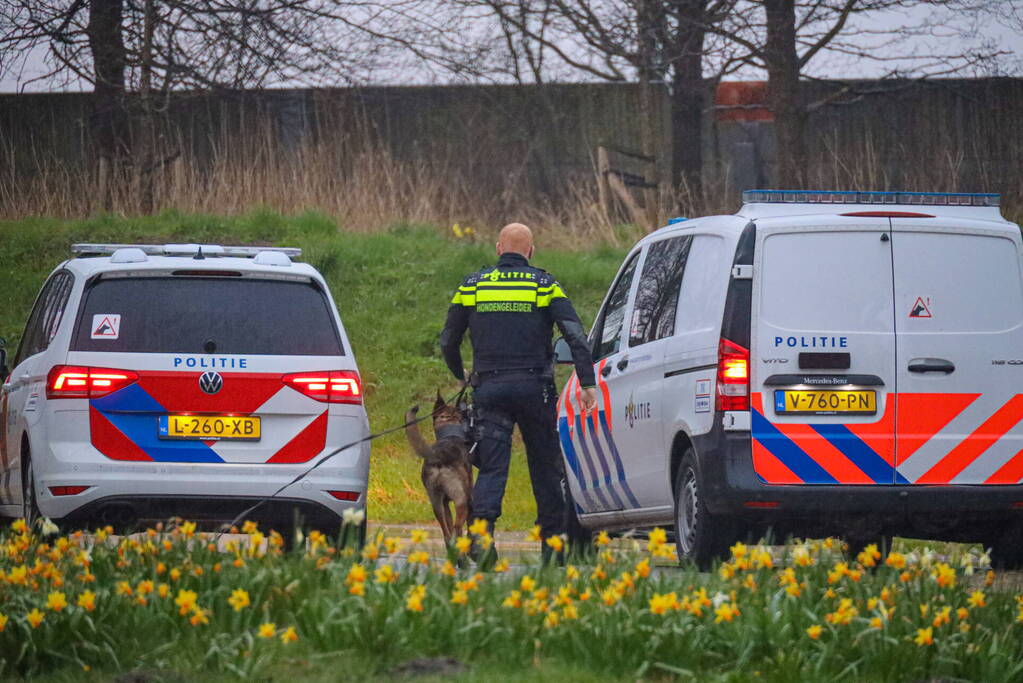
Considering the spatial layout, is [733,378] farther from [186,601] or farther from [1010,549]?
[186,601]

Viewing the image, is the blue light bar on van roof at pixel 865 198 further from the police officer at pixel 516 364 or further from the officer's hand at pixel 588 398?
the officer's hand at pixel 588 398

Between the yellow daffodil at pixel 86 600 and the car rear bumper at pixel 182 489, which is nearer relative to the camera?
the yellow daffodil at pixel 86 600


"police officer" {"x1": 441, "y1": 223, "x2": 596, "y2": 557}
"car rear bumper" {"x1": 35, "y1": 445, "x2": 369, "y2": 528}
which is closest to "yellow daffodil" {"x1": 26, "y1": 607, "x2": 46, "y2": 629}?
"car rear bumper" {"x1": 35, "y1": 445, "x2": 369, "y2": 528}

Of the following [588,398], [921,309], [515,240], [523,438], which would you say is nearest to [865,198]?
[921,309]

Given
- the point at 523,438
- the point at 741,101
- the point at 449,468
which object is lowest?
the point at 449,468

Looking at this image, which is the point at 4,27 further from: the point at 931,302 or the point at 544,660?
the point at 544,660

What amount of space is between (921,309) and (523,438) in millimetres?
2272

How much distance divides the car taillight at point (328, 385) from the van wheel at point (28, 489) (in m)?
1.44

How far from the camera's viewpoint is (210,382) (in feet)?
29.5

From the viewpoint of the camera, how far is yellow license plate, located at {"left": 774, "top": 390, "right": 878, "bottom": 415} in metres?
8.41

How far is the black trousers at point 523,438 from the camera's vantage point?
956 cm

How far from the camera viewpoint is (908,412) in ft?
27.9

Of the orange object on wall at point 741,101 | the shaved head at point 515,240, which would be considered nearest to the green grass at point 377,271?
the orange object on wall at point 741,101

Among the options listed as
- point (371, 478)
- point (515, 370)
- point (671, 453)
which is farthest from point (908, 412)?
point (371, 478)
